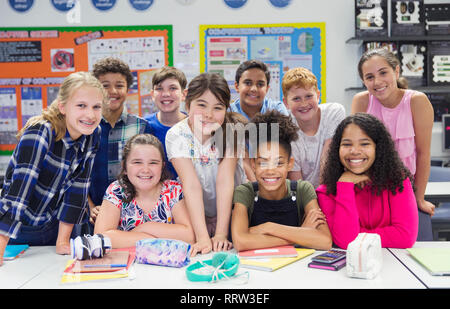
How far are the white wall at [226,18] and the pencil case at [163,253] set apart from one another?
2.72 metres

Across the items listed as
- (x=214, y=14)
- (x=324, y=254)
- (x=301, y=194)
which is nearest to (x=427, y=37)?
(x=214, y=14)

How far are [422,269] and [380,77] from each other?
117cm

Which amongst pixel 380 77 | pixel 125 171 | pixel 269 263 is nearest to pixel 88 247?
pixel 125 171

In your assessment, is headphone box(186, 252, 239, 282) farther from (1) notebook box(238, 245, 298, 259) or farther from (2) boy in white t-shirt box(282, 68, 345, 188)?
(2) boy in white t-shirt box(282, 68, 345, 188)

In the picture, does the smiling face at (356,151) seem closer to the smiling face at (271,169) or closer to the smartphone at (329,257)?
the smiling face at (271,169)

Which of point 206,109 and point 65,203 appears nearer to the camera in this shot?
point 65,203

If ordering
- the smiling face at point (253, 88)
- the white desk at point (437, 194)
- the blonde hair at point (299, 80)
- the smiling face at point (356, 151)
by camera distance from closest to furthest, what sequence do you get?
the smiling face at point (356, 151), the blonde hair at point (299, 80), the smiling face at point (253, 88), the white desk at point (437, 194)

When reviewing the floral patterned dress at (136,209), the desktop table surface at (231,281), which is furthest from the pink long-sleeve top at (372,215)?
the floral patterned dress at (136,209)

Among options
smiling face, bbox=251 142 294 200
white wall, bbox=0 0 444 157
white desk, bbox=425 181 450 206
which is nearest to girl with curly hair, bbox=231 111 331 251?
smiling face, bbox=251 142 294 200

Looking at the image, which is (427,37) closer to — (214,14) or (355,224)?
(214,14)

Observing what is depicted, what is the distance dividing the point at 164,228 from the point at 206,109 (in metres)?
0.53

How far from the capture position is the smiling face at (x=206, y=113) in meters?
1.82

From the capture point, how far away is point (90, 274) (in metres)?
1.28

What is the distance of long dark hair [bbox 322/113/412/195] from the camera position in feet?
5.35
